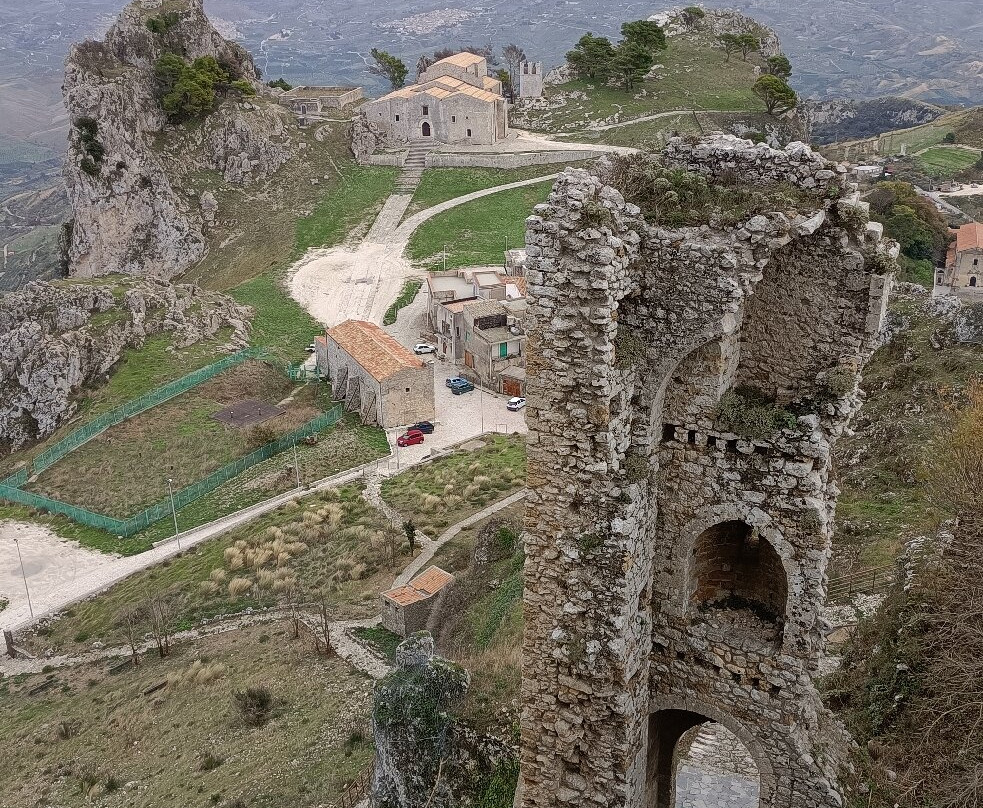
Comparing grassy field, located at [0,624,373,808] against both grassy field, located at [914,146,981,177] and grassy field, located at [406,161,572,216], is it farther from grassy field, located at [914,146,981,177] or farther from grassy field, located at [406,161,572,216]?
grassy field, located at [914,146,981,177]

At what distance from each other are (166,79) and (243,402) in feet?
150

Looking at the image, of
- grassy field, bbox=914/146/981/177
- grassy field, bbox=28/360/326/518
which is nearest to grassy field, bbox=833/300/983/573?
grassy field, bbox=28/360/326/518

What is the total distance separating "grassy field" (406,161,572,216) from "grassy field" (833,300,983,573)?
152 ft

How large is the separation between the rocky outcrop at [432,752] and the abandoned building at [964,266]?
48.4 m

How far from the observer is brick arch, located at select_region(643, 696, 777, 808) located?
9.88 metres

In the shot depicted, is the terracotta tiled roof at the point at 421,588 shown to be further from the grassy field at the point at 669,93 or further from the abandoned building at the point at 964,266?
the grassy field at the point at 669,93

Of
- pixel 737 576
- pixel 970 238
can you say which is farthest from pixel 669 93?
pixel 737 576

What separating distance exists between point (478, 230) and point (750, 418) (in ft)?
186

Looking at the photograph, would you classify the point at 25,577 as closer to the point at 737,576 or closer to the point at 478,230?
the point at 737,576

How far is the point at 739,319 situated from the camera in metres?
9.53

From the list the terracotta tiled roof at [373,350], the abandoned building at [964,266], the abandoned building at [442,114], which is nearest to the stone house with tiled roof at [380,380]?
the terracotta tiled roof at [373,350]

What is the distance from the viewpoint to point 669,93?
83.2 meters

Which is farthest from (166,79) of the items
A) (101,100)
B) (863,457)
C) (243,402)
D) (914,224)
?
(863,457)

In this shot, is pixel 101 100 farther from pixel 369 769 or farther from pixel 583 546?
pixel 583 546
